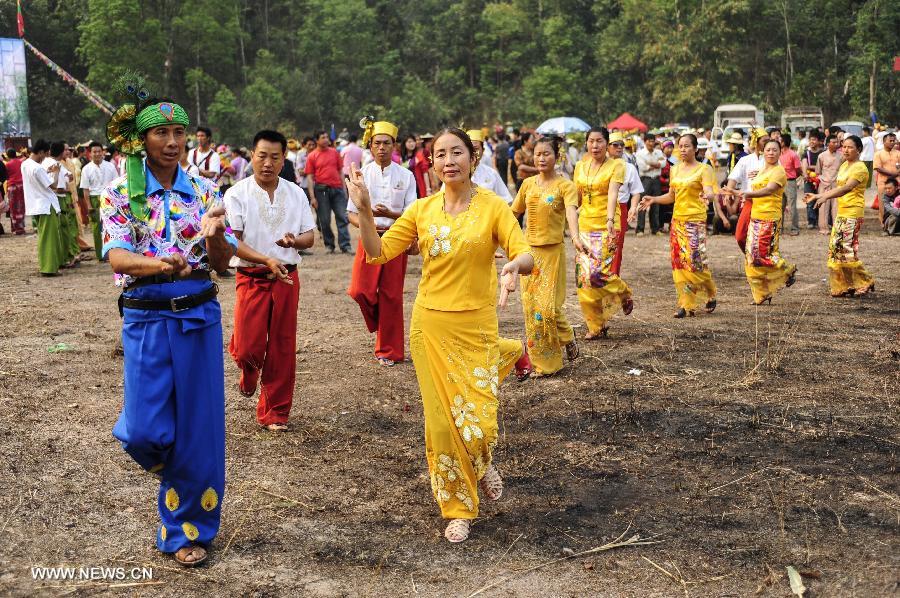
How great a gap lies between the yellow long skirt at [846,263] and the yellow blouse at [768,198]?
115 cm

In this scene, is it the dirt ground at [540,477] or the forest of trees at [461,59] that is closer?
the dirt ground at [540,477]

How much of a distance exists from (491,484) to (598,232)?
4.41 metres

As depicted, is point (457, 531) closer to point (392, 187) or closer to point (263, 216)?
point (263, 216)

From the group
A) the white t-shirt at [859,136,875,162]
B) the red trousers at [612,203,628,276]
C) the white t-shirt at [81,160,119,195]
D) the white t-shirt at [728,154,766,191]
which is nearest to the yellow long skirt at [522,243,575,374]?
the red trousers at [612,203,628,276]

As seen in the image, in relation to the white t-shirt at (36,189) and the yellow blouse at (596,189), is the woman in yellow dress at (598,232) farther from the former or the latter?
the white t-shirt at (36,189)

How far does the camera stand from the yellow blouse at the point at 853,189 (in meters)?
11.3

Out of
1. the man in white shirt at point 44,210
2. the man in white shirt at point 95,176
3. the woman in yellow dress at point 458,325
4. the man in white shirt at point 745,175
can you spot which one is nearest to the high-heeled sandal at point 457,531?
the woman in yellow dress at point 458,325

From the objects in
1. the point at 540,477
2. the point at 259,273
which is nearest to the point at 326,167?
the point at 259,273

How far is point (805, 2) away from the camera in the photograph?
53.6 meters

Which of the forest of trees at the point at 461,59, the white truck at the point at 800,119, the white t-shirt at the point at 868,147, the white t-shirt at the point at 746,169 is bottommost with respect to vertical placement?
the white t-shirt at the point at 746,169

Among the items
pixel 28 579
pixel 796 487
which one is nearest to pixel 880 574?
pixel 796 487

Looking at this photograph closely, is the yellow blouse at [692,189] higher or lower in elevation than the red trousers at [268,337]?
higher

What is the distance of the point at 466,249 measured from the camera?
4.77m

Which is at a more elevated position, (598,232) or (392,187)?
(392,187)
